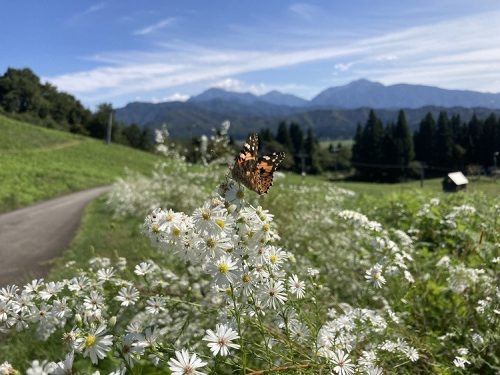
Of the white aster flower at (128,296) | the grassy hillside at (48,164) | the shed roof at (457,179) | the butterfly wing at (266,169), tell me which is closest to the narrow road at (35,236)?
the grassy hillside at (48,164)

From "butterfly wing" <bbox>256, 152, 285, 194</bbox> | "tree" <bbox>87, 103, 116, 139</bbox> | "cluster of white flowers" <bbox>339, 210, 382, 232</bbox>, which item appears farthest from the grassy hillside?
"tree" <bbox>87, 103, 116, 139</bbox>

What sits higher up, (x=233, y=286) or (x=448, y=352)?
(x=233, y=286)

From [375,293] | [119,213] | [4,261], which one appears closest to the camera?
[375,293]

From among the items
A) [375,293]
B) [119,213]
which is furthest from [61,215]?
[375,293]

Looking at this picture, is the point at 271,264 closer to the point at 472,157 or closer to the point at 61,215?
the point at 61,215

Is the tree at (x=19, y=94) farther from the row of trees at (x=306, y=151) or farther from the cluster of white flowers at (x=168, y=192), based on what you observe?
the cluster of white flowers at (x=168, y=192)

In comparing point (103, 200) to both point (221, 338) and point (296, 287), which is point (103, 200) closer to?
point (296, 287)

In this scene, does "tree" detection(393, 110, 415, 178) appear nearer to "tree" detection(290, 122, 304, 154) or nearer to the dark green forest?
the dark green forest
